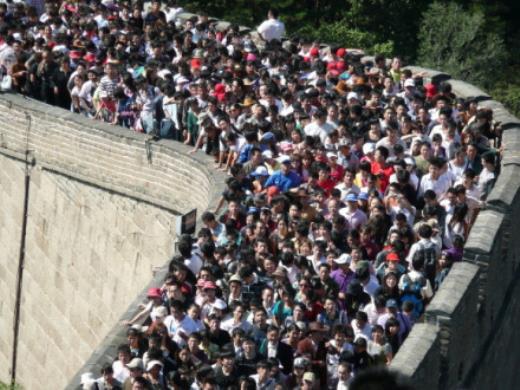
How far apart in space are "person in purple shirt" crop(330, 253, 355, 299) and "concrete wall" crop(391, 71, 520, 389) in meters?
0.93

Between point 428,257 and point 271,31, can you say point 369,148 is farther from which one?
point 271,31

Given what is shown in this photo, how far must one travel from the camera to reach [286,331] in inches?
650

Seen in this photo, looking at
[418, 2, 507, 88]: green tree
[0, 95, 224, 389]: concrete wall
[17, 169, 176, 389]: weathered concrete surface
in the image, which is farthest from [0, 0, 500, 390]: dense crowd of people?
[418, 2, 507, 88]: green tree

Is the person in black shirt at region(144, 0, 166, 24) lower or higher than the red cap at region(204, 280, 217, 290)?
lower

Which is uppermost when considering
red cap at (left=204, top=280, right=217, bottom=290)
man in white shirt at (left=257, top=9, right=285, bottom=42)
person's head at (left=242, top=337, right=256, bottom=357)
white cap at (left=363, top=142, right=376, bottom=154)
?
white cap at (left=363, top=142, right=376, bottom=154)

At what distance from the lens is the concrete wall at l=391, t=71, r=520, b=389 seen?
54.4 feet

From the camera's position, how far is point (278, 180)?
20.5 m

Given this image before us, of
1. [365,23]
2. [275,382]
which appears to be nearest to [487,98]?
[275,382]

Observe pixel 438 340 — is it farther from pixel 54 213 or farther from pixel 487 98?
pixel 54 213

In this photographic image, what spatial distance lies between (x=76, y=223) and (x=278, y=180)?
7.16m

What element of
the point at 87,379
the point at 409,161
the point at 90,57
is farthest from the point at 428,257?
the point at 90,57

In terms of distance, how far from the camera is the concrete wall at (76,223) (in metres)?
25.0

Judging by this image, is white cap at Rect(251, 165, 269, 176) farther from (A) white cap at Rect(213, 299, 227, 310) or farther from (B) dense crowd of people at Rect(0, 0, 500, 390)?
(A) white cap at Rect(213, 299, 227, 310)

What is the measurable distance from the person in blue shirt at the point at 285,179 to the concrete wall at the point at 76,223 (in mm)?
2835
